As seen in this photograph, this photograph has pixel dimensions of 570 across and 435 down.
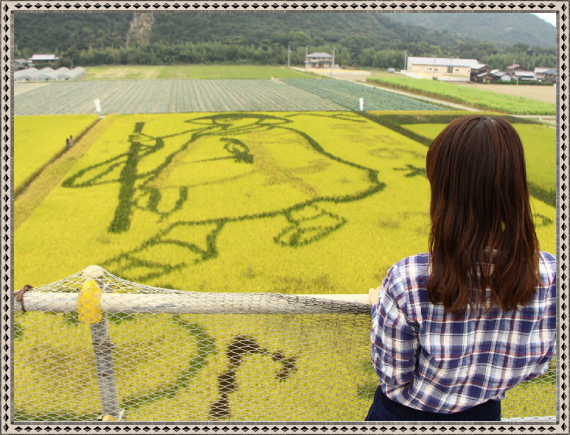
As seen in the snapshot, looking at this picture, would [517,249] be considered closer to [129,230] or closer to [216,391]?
[216,391]

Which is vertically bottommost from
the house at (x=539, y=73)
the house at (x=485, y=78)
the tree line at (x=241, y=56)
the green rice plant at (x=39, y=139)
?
the green rice plant at (x=39, y=139)

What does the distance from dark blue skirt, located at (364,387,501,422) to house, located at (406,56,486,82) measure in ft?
192

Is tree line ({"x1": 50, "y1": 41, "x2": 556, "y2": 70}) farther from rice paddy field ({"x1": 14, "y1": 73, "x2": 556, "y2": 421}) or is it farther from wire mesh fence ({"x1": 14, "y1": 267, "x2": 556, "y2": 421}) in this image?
Result: wire mesh fence ({"x1": 14, "y1": 267, "x2": 556, "y2": 421})

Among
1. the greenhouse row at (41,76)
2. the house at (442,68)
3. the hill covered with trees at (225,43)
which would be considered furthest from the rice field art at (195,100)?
the house at (442,68)

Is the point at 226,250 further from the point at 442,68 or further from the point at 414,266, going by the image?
the point at 442,68

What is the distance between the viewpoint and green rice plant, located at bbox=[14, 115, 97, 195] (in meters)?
11.2

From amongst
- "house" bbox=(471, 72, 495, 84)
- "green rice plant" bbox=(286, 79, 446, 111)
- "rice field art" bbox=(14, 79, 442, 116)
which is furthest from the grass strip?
"house" bbox=(471, 72, 495, 84)

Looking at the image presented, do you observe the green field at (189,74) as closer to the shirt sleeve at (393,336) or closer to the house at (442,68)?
the house at (442,68)

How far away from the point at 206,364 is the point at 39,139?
45.5 ft

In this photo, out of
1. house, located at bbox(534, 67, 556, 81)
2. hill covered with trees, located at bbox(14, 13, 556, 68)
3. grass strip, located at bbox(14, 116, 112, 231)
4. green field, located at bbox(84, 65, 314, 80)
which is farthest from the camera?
hill covered with trees, located at bbox(14, 13, 556, 68)

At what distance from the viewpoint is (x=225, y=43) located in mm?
71688

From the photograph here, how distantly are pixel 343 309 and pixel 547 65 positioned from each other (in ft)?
234

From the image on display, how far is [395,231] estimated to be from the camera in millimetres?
7676

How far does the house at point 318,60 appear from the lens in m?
66.2
